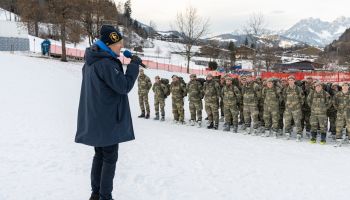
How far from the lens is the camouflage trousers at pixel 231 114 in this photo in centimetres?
1268

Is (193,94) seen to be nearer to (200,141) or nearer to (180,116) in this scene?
(180,116)

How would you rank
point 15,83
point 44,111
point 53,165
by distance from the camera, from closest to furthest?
point 53,165, point 44,111, point 15,83

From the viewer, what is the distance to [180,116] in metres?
14.3

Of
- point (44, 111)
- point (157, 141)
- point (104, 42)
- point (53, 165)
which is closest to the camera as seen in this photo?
point (104, 42)

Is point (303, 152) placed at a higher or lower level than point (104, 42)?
lower

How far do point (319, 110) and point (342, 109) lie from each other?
62 centimetres

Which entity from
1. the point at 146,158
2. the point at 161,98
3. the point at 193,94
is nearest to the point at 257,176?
the point at 146,158

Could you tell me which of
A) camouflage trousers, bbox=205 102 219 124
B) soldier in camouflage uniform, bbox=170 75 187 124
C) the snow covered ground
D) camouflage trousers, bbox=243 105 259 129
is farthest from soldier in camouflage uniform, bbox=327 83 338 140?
soldier in camouflage uniform, bbox=170 75 187 124

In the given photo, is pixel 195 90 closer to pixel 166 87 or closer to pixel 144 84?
pixel 166 87

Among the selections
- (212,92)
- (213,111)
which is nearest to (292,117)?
(213,111)

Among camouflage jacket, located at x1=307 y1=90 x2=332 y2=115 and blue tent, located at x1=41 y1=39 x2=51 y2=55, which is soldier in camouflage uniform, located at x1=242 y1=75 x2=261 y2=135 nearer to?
camouflage jacket, located at x1=307 y1=90 x2=332 y2=115

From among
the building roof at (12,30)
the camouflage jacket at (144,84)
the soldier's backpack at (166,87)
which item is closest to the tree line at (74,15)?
the building roof at (12,30)

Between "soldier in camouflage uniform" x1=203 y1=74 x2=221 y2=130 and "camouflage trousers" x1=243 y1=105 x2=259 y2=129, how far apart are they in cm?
108

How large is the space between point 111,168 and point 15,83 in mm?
15879
